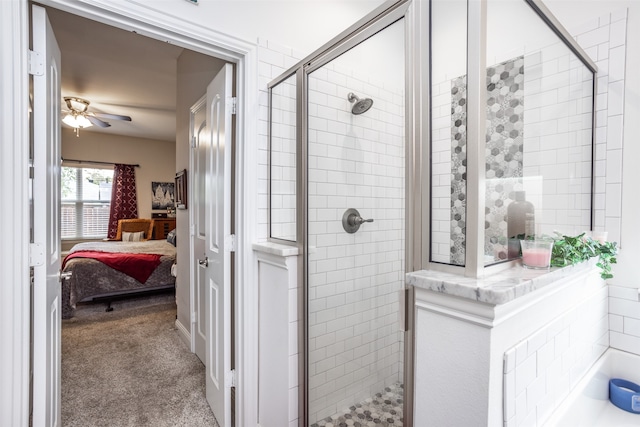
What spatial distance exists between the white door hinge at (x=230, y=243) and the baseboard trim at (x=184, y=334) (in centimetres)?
165

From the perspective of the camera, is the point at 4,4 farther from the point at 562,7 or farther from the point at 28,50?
the point at 562,7

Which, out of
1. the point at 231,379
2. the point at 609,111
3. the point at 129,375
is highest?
the point at 609,111

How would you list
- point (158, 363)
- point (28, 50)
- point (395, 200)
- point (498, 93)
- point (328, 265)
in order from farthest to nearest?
point (158, 363) → point (328, 265) → point (395, 200) → point (28, 50) → point (498, 93)

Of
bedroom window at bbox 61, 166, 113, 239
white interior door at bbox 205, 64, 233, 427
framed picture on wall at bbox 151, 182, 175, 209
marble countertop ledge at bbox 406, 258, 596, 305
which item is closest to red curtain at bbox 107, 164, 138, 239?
bedroom window at bbox 61, 166, 113, 239

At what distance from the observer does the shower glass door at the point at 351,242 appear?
1582 mm

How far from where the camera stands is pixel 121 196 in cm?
646

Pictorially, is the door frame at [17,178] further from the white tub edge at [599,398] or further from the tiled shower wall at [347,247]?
the white tub edge at [599,398]

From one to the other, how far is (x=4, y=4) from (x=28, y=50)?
158 millimetres

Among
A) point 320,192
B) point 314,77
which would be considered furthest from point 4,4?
point 320,192

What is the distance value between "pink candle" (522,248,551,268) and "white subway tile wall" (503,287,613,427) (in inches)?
8.2

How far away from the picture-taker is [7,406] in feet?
3.89

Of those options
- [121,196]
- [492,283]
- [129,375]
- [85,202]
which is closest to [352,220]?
[492,283]

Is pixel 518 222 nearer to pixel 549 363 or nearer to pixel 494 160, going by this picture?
pixel 494 160

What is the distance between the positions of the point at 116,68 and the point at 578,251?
14.0ft
